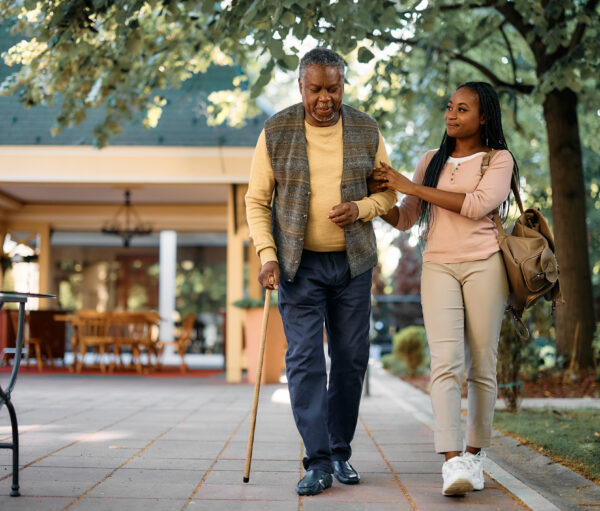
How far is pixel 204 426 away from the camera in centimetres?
556

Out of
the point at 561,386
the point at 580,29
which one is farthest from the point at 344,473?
the point at 580,29

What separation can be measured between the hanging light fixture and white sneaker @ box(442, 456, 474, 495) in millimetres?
9958

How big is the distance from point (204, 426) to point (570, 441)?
8.09 ft

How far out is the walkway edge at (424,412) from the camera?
317 centimetres

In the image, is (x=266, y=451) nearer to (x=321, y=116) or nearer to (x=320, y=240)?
(x=320, y=240)

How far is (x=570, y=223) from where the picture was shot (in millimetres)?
8422

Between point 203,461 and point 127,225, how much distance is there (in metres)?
9.62

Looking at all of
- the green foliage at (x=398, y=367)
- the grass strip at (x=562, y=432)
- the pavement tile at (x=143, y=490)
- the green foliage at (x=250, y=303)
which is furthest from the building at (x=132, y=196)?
the pavement tile at (x=143, y=490)

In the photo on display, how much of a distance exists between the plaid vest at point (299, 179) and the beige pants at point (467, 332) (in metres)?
0.39

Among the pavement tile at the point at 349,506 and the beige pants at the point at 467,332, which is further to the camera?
the beige pants at the point at 467,332

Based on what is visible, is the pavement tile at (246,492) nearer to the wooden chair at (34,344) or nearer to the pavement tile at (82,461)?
the pavement tile at (82,461)

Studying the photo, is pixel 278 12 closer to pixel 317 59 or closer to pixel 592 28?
pixel 317 59

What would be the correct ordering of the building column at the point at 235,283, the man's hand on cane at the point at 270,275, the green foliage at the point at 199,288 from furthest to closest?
the green foliage at the point at 199,288 → the building column at the point at 235,283 → the man's hand on cane at the point at 270,275

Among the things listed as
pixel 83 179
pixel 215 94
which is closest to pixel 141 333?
pixel 83 179
